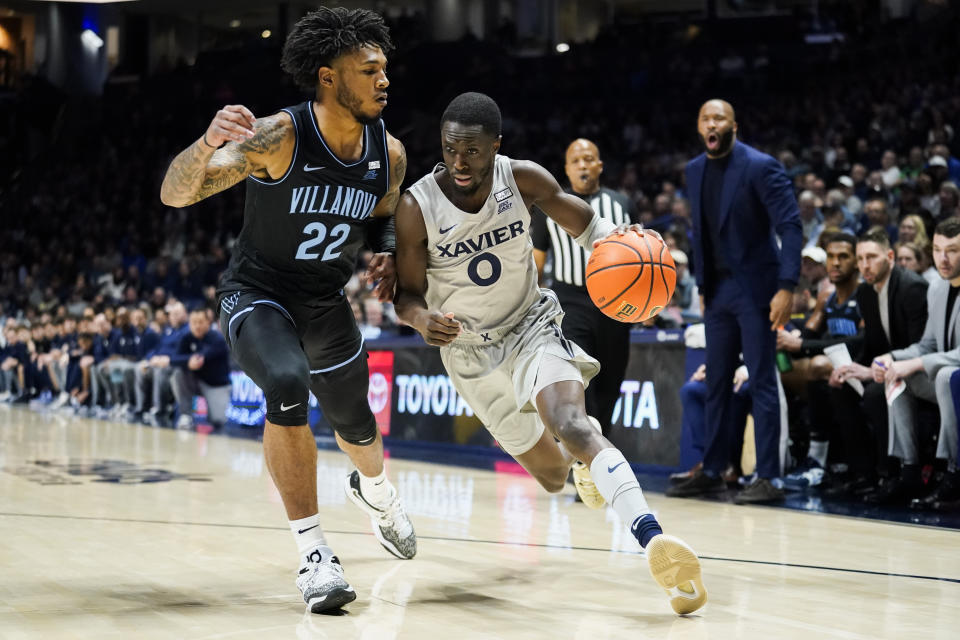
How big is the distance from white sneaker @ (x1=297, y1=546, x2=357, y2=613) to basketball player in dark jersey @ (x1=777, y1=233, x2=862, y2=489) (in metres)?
4.15

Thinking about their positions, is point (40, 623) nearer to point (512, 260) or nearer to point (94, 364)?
point (512, 260)

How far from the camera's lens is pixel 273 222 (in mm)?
3822

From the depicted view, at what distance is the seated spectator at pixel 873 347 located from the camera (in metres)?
6.16

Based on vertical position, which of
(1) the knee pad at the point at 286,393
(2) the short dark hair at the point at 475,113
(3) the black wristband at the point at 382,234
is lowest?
(1) the knee pad at the point at 286,393

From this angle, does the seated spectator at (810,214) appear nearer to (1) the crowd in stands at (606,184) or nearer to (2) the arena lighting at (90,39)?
(1) the crowd in stands at (606,184)

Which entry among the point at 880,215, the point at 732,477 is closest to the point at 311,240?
the point at 732,477

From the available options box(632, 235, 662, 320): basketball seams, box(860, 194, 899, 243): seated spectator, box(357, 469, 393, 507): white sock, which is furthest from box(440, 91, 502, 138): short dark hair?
box(860, 194, 899, 243): seated spectator

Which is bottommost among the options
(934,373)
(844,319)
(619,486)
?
(619,486)

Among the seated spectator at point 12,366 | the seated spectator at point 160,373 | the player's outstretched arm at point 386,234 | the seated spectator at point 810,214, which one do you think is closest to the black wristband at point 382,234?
the player's outstretched arm at point 386,234

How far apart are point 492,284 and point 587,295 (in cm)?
207

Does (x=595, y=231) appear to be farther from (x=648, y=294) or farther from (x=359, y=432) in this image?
(x=359, y=432)

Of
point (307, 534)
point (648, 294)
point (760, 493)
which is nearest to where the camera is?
point (307, 534)

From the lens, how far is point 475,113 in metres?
3.81

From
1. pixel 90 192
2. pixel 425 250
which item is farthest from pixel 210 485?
pixel 90 192
